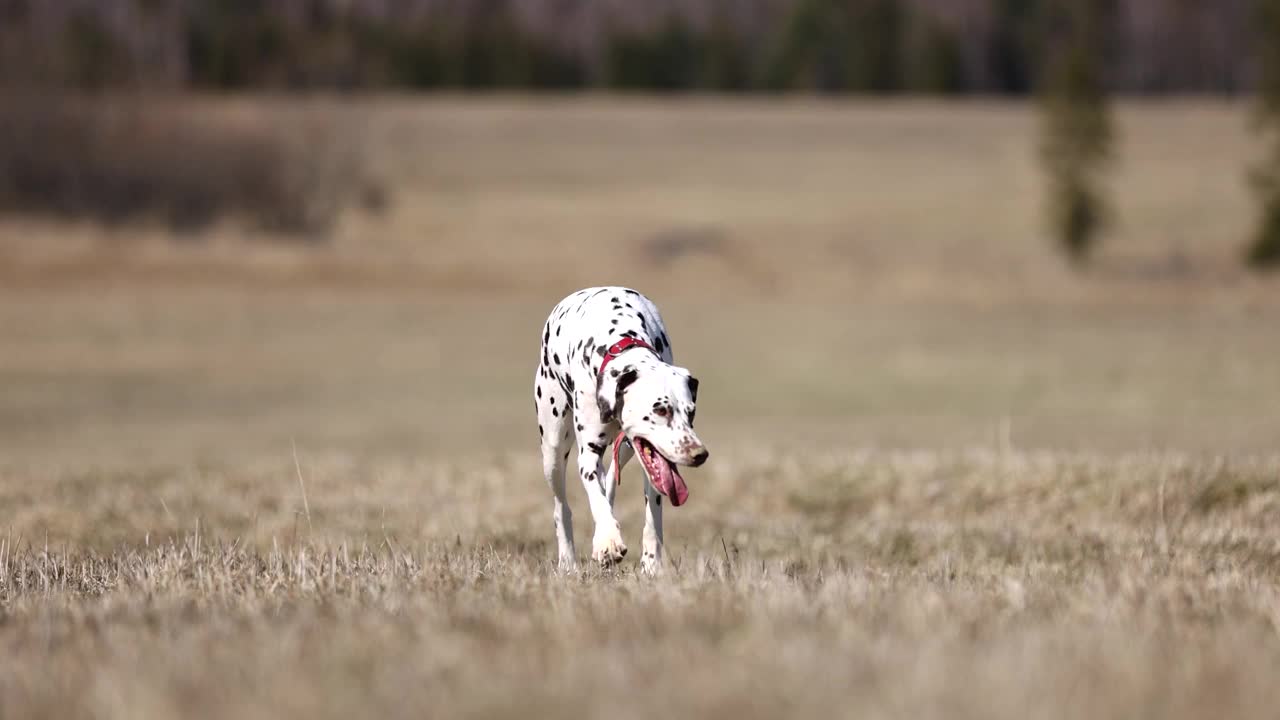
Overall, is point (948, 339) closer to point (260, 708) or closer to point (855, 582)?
point (855, 582)

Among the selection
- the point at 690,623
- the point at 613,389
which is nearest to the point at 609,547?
the point at 613,389

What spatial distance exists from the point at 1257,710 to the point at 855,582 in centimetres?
225

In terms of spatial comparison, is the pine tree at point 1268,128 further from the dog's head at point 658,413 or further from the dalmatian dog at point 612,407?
the dog's head at point 658,413

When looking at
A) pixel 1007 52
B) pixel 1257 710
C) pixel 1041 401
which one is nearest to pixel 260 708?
pixel 1257 710

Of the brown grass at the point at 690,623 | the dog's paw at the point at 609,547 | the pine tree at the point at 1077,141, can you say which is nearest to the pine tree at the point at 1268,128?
the pine tree at the point at 1077,141

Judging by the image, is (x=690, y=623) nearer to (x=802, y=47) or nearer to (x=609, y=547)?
(x=609, y=547)

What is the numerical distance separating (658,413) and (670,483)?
0.32 metres

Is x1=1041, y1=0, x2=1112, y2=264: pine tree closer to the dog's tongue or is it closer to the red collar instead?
the red collar

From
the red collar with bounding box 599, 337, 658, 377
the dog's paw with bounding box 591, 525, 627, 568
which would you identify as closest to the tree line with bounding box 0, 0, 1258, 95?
the red collar with bounding box 599, 337, 658, 377

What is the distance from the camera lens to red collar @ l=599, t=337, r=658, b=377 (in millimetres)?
7008

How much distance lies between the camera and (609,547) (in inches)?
270

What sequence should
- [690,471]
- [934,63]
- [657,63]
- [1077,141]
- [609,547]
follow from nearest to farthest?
[609,547] < [690,471] < [1077,141] < [934,63] < [657,63]

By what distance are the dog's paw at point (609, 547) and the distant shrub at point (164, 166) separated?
55918 mm

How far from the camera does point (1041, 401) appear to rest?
96.2 ft
